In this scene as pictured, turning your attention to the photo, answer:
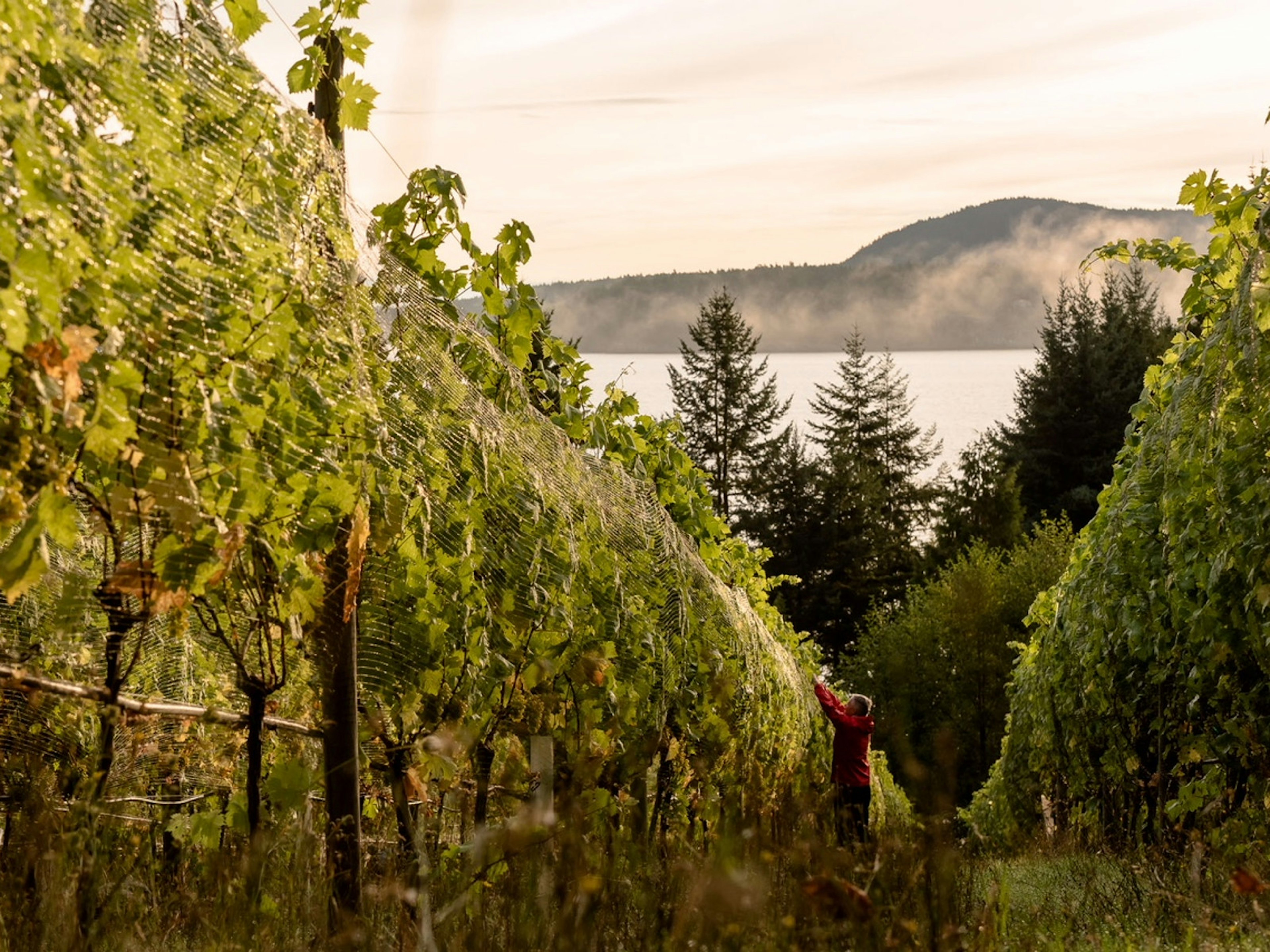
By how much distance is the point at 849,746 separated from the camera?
28.7 feet

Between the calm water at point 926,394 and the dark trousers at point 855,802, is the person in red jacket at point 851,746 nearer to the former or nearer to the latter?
the dark trousers at point 855,802

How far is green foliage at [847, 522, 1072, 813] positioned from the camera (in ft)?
112

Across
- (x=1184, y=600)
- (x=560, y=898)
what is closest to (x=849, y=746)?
(x=1184, y=600)

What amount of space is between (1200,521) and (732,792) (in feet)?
9.27

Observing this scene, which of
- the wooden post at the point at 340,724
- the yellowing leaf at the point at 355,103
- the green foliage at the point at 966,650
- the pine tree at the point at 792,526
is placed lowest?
the green foliage at the point at 966,650

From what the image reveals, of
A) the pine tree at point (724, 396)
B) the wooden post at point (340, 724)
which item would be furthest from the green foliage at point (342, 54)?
the pine tree at point (724, 396)

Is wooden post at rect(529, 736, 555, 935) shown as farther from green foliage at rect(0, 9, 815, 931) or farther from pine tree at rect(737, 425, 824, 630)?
pine tree at rect(737, 425, 824, 630)

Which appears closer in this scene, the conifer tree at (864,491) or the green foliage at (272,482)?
the green foliage at (272,482)

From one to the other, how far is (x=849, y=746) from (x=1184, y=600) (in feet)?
9.37

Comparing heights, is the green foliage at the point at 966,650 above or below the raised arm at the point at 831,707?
below

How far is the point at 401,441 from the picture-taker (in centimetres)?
374

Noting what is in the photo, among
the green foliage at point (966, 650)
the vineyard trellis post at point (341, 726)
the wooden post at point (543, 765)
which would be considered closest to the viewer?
the vineyard trellis post at point (341, 726)

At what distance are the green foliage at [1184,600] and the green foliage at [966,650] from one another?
25.3 m

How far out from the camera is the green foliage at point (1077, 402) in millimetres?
38312
